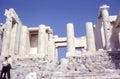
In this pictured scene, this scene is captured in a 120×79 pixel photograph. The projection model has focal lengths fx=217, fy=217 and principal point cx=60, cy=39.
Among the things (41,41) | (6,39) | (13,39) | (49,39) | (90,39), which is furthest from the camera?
(49,39)

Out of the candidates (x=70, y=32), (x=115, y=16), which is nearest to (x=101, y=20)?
(x=115, y=16)

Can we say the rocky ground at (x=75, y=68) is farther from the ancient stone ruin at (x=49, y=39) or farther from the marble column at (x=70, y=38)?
the marble column at (x=70, y=38)

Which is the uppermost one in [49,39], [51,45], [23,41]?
[49,39]

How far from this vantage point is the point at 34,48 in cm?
3816

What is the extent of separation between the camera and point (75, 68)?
1559 cm

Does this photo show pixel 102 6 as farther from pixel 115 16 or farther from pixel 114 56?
pixel 114 56

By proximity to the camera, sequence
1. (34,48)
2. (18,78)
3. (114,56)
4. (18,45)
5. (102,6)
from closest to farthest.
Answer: (18,78) → (114,56) → (102,6) → (18,45) → (34,48)

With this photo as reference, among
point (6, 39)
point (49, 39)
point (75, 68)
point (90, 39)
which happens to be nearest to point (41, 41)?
point (49, 39)

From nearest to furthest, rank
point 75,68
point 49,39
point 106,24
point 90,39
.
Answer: point 75,68 → point 106,24 → point 90,39 → point 49,39

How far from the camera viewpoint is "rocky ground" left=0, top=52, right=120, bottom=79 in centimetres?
1185

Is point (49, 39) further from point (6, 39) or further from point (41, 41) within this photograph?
point (6, 39)

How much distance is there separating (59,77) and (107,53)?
10199 millimetres

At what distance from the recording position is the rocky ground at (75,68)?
11850 mm

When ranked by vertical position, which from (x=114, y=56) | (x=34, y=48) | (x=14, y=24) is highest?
(x=14, y=24)
